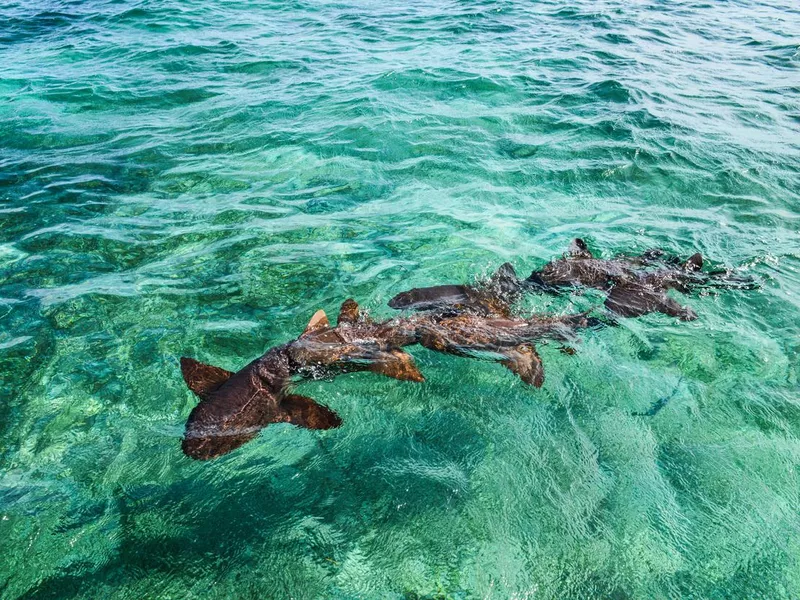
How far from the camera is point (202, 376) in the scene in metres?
5.13

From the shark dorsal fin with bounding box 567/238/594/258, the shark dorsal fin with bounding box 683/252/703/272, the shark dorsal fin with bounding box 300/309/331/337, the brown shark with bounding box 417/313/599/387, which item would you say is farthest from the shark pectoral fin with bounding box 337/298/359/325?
the shark dorsal fin with bounding box 683/252/703/272

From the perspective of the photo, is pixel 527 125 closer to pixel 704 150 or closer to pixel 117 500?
pixel 704 150

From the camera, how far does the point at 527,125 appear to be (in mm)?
11406

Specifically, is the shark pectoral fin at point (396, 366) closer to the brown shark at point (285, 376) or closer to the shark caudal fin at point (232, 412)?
the brown shark at point (285, 376)

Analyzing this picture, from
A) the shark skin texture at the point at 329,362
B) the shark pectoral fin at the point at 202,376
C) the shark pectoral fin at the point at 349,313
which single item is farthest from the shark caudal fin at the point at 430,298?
the shark pectoral fin at the point at 202,376

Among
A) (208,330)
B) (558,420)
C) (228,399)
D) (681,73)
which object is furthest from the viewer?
(681,73)

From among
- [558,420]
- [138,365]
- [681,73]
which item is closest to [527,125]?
[681,73]

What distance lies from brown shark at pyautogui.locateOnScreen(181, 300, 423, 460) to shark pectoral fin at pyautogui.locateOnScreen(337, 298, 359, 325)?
0.01 m

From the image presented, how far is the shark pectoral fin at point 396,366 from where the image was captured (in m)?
5.42

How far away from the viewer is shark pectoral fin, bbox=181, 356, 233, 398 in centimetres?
505

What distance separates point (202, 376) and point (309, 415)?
1054 millimetres

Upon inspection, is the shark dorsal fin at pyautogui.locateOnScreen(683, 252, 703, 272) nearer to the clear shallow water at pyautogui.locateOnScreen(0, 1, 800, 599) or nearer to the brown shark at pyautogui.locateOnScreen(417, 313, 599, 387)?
the clear shallow water at pyautogui.locateOnScreen(0, 1, 800, 599)

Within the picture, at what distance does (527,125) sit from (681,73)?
227 inches

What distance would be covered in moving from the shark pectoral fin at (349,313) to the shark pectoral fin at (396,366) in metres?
0.51
